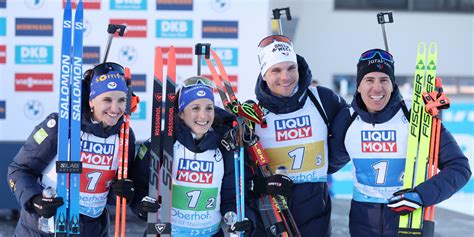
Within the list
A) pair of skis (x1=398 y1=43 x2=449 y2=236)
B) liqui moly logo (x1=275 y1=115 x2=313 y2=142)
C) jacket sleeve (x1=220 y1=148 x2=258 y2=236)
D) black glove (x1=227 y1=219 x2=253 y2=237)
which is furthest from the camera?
liqui moly logo (x1=275 y1=115 x2=313 y2=142)

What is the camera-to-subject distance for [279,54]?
399cm

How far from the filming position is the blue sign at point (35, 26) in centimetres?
689

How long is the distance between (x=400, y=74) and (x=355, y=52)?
109 cm

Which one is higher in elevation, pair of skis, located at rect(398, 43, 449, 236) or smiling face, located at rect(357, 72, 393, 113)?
smiling face, located at rect(357, 72, 393, 113)

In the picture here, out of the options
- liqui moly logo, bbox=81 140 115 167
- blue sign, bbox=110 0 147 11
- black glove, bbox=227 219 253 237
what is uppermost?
blue sign, bbox=110 0 147 11

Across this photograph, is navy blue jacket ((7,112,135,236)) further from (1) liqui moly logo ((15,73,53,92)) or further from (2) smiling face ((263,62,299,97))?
(1) liqui moly logo ((15,73,53,92))

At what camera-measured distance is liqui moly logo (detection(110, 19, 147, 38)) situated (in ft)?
22.7

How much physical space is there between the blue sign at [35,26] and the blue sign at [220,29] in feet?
5.06

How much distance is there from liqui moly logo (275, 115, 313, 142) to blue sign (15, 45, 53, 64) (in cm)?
369

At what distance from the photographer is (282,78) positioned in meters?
3.92

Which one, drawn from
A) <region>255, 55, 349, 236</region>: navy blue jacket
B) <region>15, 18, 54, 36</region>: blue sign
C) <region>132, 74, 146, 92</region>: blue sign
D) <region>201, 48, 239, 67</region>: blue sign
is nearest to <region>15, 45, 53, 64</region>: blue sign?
<region>15, 18, 54, 36</region>: blue sign

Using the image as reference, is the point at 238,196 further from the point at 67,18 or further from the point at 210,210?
the point at 67,18

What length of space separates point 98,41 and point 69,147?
3393 mm

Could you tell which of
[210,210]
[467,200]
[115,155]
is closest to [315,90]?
[210,210]
